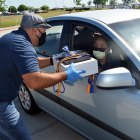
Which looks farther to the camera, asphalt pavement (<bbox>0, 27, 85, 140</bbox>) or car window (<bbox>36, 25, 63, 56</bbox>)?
asphalt pavement (<bbox>0, 27, 85, 140</bbox>)

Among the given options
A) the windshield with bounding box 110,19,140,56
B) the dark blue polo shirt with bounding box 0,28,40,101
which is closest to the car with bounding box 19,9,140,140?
the windshield with bounding box 110,19,140,56

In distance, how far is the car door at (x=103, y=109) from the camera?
2605 mm

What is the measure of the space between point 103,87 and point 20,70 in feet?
2.31

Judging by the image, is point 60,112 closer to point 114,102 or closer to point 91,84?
point 91,84

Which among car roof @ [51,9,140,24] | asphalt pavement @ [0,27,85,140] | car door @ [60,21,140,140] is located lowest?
asphalt pavement @ [0,27,85,140]

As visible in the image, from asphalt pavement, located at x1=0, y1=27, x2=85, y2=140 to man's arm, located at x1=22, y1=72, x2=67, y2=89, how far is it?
1517 millimetres

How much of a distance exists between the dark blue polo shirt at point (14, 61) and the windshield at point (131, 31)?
917 mm

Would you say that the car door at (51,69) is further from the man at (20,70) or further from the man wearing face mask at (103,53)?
the man at (20,70)

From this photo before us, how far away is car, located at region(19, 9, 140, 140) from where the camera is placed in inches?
102

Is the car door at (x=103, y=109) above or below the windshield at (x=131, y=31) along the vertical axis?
below

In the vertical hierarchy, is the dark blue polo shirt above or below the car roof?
below

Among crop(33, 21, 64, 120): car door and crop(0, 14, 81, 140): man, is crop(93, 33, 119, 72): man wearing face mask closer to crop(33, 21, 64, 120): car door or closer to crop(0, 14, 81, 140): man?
crop(0, 14, 81, 140): man

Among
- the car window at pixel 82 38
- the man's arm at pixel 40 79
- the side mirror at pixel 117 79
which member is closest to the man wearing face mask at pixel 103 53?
the car window at pixel 82 38

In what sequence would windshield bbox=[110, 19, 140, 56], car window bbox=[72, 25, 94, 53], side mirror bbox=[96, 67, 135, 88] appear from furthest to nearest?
car window bbox=[72, 25, 94, 53] < windshield bbox=[110, 19, 140, 56] < side mirror bbox=[96, 67, 135, 88]
